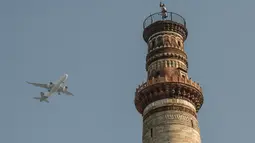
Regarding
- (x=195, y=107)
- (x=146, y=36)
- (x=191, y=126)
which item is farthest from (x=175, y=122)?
(x=146, y=36)

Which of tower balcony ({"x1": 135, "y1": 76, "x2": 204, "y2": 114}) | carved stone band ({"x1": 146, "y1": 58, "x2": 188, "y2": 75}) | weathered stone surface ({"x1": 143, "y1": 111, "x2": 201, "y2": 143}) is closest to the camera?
weathered stone surface ({"x1": 143, "y1": 111, "x2": 201, "y2": 143})

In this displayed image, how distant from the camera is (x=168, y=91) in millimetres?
37156

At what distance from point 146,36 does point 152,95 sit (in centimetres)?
851

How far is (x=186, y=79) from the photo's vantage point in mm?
38344

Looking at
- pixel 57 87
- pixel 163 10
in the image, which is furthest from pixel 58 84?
pixel 163 10

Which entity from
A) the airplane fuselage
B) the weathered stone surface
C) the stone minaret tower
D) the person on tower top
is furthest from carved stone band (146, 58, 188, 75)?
the airplane fuselage

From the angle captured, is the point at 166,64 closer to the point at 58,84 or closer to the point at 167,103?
the point at 167,103

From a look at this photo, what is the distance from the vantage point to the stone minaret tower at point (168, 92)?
3481cm

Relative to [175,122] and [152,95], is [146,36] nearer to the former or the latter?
[152,95]

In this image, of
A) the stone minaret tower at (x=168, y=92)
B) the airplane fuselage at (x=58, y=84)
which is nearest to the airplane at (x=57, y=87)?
the airplane fuselage at (x=58, y=84)

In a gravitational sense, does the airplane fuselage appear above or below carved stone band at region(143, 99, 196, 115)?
above

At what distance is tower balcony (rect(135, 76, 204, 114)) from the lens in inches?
1464

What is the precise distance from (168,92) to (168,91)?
89mm

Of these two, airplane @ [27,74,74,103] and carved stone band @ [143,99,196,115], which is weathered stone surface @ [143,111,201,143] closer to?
carved stone band @ [143,99,196,115]
